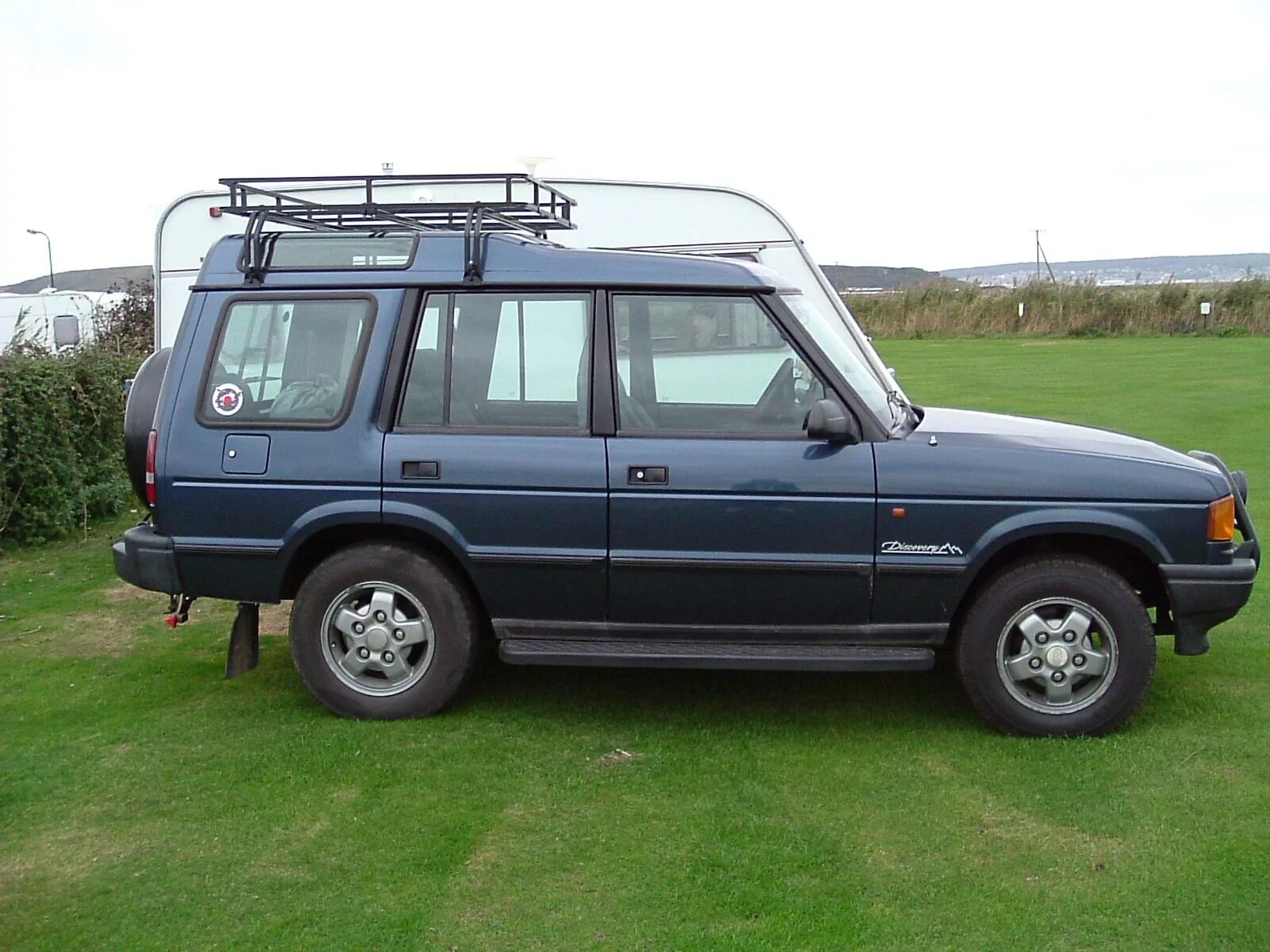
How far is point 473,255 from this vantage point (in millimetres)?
5570

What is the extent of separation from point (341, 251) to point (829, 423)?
2306 millimetres

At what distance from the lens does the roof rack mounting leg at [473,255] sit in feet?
18.2

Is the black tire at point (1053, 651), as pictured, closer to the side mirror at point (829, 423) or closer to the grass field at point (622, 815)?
the grass field at point (622, 815)

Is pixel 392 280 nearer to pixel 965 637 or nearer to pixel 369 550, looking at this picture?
pixel 369 550

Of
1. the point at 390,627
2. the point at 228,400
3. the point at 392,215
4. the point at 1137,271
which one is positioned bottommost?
the point at 390,627

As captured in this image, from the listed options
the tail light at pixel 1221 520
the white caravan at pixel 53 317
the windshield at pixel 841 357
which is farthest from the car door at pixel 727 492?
the white caravan at pixel 53 317

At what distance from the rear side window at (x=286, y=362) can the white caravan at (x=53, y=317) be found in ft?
18.2

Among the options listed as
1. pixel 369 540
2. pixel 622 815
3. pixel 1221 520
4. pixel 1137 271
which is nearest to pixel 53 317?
pixel 369 540

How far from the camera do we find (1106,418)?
55.9 ft

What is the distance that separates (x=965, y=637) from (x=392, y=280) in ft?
9.44

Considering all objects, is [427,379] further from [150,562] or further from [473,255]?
[150,562]

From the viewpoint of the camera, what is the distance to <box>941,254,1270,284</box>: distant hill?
42.2 m

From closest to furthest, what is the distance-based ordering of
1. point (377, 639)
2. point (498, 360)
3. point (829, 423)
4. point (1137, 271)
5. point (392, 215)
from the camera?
point (829, 423), point (498, 360), point (377, 639), point (392, 215), point (1137, 271)

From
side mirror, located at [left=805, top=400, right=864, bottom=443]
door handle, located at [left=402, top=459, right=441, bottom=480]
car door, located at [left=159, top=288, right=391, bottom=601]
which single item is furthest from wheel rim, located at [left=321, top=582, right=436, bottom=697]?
side mirror, located at [left=805, top=400, right=864, bottom=443]
